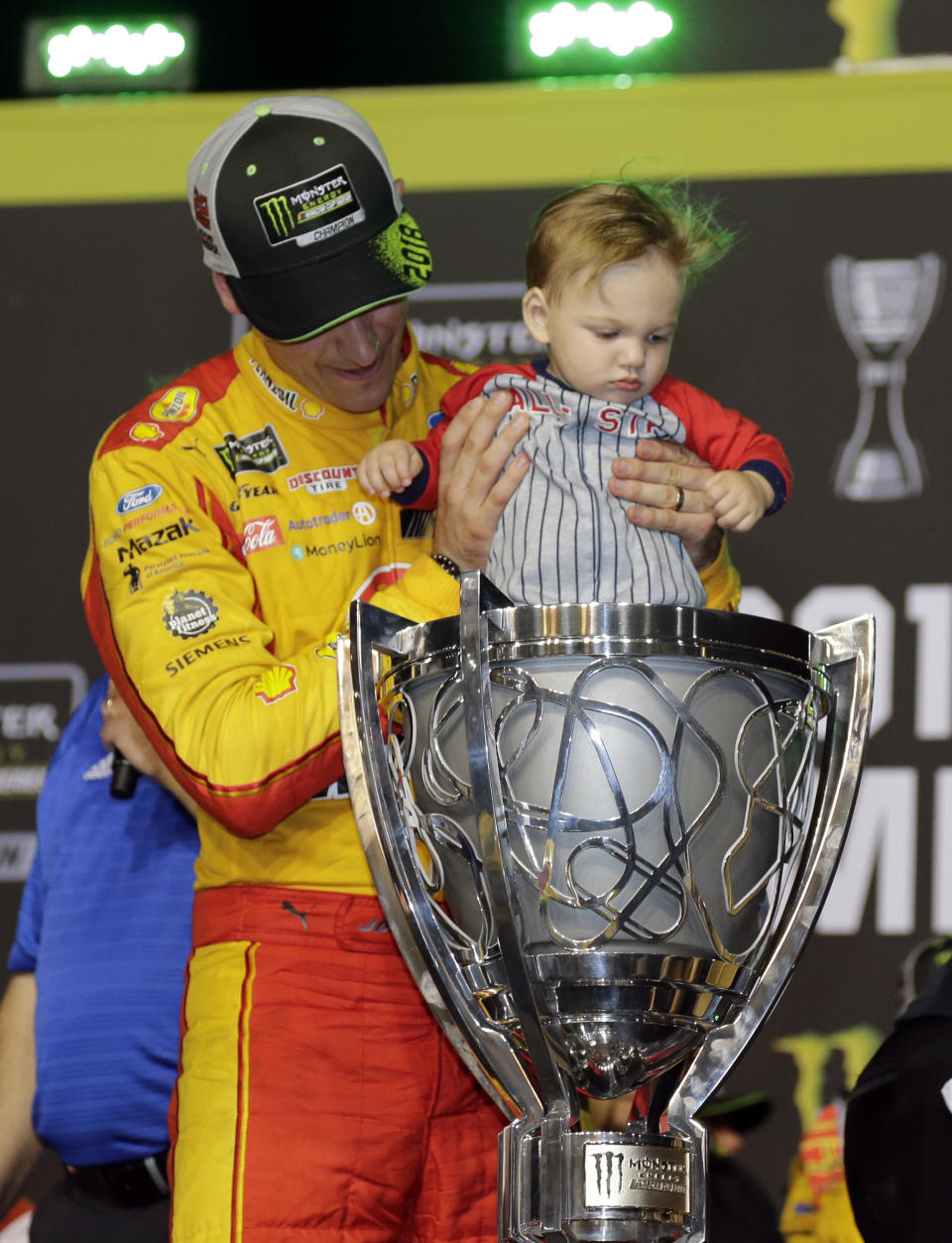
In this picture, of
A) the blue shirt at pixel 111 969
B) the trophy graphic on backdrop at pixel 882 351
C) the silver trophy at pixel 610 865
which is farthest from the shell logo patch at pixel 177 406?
the trophy graphic on backdrop at pixel 882 351

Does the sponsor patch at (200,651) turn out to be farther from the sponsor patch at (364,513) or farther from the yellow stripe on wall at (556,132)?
the yellow stripe on wall at (556,132)

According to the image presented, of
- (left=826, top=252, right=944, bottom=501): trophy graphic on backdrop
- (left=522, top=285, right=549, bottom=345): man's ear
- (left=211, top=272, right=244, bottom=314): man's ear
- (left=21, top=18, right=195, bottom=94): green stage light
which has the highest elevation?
(left=21, top=18, right=195, bottom=94): green stage light

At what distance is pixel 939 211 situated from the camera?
2.49 meters

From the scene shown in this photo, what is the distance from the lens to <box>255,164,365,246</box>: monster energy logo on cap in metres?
1.55

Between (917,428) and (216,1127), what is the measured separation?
5.04 ft

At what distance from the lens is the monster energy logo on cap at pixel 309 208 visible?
155 centimetres

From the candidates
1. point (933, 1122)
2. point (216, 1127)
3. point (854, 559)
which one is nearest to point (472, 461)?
point (216, 1127)

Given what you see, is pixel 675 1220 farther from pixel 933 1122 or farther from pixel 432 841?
pixel 933 1122

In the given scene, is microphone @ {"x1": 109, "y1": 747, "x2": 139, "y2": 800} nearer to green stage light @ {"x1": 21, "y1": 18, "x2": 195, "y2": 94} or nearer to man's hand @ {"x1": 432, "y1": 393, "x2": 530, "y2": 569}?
man's hand @ {"x1": 432, "y1": 393, "x2": 530, "y2": 569}

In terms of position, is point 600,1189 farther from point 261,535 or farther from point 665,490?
point 261,535

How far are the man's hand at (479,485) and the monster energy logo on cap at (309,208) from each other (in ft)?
0.85

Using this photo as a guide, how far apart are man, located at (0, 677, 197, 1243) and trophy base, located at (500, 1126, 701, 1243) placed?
3.43 ft

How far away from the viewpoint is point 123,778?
6.56 feet

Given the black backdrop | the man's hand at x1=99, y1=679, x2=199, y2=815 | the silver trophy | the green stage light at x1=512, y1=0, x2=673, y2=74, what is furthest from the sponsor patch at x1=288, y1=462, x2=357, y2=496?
the green stage light at x1=512, y1=0, x2=673, y2=74
